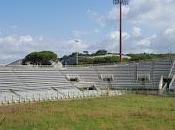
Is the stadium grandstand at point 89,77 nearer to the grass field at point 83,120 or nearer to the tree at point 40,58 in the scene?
the grass field at point 83,120

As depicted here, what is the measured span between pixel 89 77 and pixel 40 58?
39.6m

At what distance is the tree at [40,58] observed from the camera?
358 feet

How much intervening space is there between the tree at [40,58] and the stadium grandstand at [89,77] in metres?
35.2

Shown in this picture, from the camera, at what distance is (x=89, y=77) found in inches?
2847

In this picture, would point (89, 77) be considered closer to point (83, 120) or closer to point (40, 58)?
point (40, 58)

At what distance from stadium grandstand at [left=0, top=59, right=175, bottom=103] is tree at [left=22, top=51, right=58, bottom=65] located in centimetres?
3516

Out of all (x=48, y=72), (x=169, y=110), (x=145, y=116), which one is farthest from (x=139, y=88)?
(x=145, y=116)

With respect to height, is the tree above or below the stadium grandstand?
above

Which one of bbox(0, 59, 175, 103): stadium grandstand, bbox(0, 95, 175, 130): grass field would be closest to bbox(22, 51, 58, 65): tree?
bbox(0, 59, 175, 103): stadium grandstand

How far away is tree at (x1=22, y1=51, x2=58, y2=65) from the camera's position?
109131mm

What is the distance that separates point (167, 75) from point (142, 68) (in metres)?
4.53

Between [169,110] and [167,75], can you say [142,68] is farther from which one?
[169,110]

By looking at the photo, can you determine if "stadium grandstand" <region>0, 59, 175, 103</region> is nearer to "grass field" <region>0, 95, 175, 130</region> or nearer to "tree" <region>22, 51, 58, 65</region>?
"grass field" <region>0, 95, 175, 130</region>

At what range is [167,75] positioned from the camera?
6981 centimetres
